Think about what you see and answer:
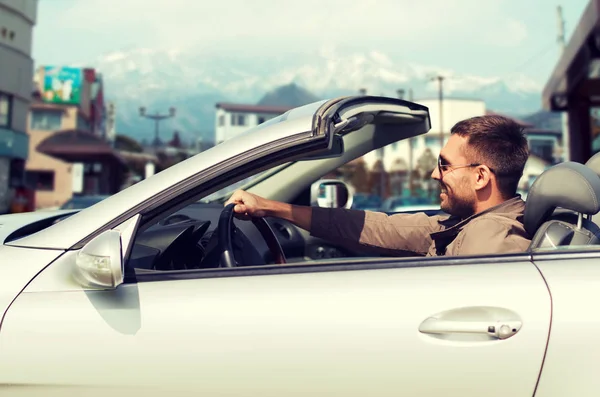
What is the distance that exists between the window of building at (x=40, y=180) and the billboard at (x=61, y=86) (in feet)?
22.0

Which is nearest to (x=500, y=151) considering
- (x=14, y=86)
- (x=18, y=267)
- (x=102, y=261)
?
(x=102, y=261)

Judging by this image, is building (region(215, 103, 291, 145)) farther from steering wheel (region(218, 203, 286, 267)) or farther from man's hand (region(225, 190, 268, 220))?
man's hand (region(225, 190, 268, 220))

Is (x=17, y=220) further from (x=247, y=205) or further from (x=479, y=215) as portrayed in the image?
(x=479, y=215)

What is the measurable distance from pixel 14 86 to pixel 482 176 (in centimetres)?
3200

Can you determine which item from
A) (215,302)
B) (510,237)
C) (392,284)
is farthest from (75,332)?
(510,237)

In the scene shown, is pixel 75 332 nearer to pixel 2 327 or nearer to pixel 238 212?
pixel 2 327

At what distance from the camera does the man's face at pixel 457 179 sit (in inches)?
93.0

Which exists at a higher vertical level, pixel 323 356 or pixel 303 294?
pixel 303 294

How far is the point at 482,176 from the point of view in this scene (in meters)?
2.34

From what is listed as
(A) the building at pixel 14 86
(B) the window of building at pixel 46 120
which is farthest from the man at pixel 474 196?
(B) the window of building at pixel 46 120

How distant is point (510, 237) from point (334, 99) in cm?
72

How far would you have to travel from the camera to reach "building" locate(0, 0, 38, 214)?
29.7 metres

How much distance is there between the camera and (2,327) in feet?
5.57

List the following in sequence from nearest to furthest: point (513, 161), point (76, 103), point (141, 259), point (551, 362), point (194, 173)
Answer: point (551, 362) < point (194, 173) < point (141, 259) < point (513, 161) < point (76, 103)
